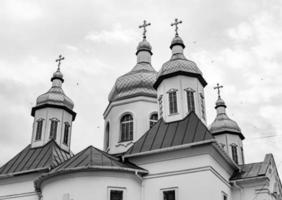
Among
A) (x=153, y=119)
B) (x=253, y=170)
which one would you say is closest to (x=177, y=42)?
(x=153, y=119)

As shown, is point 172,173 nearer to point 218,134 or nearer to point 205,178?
point 205,178

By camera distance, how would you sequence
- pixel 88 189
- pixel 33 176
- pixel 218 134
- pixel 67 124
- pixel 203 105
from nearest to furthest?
pixel 88 189 < pixel 33 176 < pixel 203 105 < pixel 67 124 < pixel 218 134

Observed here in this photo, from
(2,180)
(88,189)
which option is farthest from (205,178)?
(2,180)

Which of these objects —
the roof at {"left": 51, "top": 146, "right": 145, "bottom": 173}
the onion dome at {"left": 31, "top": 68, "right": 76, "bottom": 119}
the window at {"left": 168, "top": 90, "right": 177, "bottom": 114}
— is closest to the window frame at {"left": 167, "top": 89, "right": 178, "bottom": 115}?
the window at {"left": 168, "top": 90, "right": 177, "bottom": 114}

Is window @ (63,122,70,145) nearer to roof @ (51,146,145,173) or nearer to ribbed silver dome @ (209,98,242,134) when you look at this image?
roof @ (51,146,145,173)

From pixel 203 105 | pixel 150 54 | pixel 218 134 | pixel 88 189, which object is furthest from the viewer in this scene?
pixel 218 134

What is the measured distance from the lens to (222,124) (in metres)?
29.7

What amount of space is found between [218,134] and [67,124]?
10554 mm

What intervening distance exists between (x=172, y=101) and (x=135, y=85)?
417 centimetres

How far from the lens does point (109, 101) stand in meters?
25.2

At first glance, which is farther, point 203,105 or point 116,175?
point 203,105

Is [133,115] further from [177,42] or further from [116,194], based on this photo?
[116,194]

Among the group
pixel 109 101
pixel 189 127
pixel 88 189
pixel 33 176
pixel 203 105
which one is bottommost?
pixel 88 189

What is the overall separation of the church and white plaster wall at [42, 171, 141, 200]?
4 centimetres
